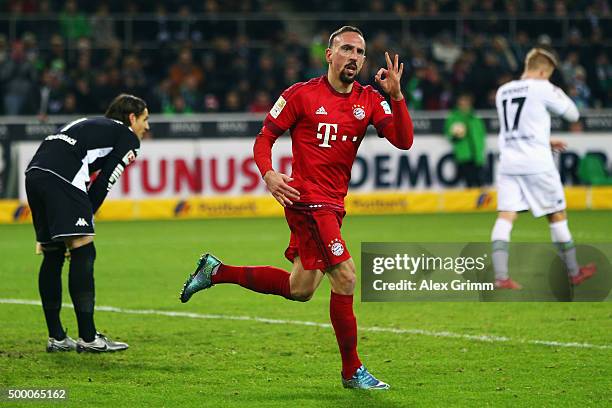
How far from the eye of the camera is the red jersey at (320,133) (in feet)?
23.7

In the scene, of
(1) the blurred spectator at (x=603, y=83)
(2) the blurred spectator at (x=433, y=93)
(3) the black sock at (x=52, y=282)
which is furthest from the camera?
(1) the blurred spectator at (x=603, y=83)

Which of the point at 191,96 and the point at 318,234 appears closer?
the point at 318,234

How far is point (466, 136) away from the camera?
66.9 feet

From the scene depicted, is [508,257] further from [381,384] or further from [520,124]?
[381,384]

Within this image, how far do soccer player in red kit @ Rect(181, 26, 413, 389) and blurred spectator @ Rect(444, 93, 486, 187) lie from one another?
13.1 meters

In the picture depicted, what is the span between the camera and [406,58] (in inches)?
925

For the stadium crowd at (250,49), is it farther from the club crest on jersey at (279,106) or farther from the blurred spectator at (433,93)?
the club crest on jersey at (279,106)

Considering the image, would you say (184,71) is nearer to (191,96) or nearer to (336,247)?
(191,96)

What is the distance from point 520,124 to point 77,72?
12.2 metres

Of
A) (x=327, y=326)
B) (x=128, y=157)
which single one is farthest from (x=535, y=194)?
(x=128, y=157)

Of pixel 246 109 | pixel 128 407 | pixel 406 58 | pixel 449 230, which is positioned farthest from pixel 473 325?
pixel 406 58

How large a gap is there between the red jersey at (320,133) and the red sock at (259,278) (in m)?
0.72

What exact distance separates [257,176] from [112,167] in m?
11.6

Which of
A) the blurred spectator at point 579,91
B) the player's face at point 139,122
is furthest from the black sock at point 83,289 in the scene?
the blurred spectator at point 579,91
